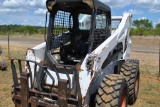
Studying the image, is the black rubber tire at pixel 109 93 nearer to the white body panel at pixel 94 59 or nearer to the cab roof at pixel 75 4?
the white body panel at pixel 94 59

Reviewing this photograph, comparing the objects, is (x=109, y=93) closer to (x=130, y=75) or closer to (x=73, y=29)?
(x=73, y=29)

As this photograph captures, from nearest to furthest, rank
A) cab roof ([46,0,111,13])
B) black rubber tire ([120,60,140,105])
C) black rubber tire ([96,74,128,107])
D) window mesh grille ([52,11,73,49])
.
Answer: black rubber tire ([96,74,128,107]), cab roof ([46,0,111,13]), window mesh grille ([52,11,73,49]), black rubber tire ([120,60,140,105])

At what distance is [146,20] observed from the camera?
79188mm

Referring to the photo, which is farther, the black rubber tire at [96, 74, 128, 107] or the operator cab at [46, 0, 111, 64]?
the operator cab at [46, 0, 111, 64]

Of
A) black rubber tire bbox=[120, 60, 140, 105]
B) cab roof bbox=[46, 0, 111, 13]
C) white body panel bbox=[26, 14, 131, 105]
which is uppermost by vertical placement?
cab roof bbox=[46, 0, 111, 13]

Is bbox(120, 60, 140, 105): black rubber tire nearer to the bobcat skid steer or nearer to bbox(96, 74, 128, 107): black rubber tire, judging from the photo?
the bobcat skid steer

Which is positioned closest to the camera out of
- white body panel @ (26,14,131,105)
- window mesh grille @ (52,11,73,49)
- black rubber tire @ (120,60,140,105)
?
white body panel @ (26,14,131,105)

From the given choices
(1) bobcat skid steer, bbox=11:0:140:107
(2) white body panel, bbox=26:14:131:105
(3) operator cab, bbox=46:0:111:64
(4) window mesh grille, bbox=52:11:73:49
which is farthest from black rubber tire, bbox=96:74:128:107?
(4) window mesh grille, bbox=52:11:73:49

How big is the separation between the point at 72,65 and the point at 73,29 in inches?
44.6

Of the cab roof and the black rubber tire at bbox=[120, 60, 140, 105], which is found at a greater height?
the cab roof

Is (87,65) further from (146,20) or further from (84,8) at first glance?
(146,20)

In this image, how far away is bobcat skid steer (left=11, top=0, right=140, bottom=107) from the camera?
15.2 ft

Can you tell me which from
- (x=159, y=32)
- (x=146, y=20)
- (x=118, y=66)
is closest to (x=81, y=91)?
(x=118, y=66)

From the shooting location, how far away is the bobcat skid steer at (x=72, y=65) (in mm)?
4625
